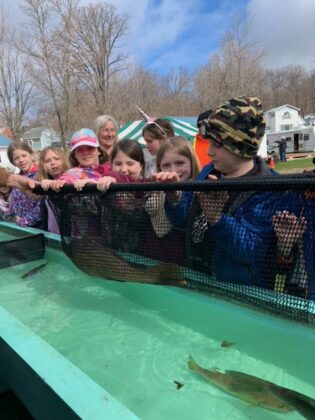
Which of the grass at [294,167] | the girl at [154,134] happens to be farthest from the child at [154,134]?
the grass at [294,167]

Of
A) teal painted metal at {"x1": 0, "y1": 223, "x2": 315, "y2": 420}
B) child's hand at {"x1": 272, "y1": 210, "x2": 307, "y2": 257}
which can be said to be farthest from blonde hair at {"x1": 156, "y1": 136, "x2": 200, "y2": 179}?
child's hand at {"x1": 272, "y1": 210, "x2": 307, "y2": 257}

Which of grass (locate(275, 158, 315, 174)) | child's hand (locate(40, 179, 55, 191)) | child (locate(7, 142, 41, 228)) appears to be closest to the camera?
child's hand (locate(40, 179, 55, 191))

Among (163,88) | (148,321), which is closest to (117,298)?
(148,321)

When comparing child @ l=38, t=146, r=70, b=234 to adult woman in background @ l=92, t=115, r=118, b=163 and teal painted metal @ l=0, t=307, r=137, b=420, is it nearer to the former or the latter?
adult woman in background @ l=92, t=115, r=118, b=163

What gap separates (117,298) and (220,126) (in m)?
1.50

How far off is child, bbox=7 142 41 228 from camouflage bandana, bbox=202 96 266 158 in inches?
113

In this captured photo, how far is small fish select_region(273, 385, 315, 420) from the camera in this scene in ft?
4.96

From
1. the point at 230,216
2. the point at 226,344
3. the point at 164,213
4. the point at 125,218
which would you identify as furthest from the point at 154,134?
the point at 226,344

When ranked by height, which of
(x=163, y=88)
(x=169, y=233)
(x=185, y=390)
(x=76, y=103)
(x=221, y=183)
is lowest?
(x=185, y=390)

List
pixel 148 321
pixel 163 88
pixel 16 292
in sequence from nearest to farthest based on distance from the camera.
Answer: pixel 148 321
pixel 16 292
pixel 163 88

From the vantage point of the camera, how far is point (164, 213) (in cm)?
213

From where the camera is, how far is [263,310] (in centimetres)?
211

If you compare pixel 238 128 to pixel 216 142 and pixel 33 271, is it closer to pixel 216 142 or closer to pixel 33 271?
pixel 216 142

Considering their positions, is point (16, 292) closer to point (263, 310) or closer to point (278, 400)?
point (263, 310)
